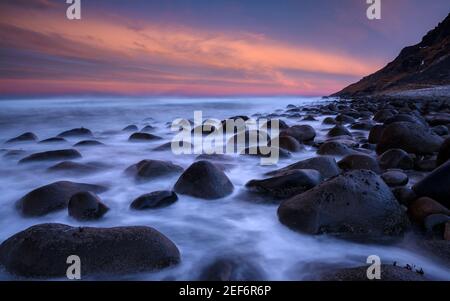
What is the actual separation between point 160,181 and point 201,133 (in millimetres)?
4821

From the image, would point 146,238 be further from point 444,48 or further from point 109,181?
point 444,48

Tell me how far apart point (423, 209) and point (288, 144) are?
3.22 metres

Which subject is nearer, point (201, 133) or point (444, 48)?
point (201, 133)

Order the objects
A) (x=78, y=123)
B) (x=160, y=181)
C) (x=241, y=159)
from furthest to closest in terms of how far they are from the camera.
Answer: (x=78, y=123), (x=241, y=159), (x=160, y=181)

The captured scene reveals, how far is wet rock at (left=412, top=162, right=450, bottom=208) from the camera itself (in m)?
2.83

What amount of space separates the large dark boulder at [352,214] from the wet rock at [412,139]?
236cm

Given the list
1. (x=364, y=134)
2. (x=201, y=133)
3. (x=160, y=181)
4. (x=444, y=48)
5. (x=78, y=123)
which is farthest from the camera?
(x=444, y=48)

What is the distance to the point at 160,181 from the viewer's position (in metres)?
4.23

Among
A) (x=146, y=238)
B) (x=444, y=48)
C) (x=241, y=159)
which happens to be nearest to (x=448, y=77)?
(x=444, y=48)

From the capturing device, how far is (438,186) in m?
2.88

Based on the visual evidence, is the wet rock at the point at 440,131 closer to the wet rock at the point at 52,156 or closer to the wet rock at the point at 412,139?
the wet rock at the point at 412,139

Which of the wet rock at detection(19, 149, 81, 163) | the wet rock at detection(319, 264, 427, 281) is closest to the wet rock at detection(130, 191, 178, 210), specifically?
the wet rock at detection(319, 264, 427, 281)

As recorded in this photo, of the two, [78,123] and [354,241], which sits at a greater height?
[78,123]

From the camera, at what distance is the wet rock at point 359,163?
402cm
